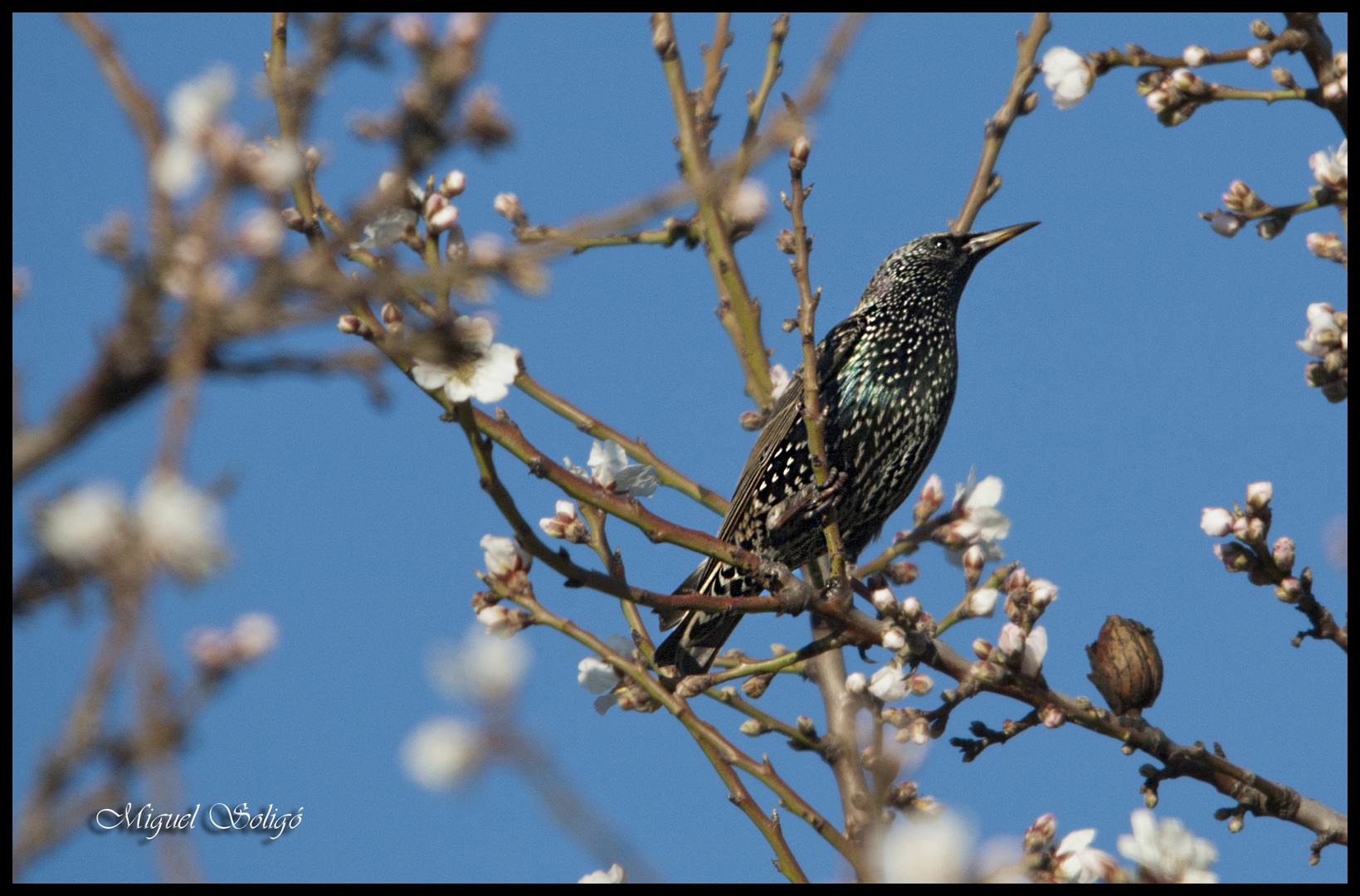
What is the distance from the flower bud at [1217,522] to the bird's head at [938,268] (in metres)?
2.50

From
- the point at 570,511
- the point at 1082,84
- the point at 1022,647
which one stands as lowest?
the point at 1022,647

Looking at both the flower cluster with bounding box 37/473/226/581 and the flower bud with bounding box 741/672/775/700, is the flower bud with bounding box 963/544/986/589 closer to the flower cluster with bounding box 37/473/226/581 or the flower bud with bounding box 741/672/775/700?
the flower bud with bounding box 741/672/775/700

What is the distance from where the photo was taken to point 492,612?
283 cm

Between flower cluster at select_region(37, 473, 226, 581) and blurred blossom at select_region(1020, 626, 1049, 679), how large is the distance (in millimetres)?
2088

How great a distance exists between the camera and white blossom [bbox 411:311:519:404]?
218 cm

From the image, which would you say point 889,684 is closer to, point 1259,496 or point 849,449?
point 1259,496

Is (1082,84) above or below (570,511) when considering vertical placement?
above

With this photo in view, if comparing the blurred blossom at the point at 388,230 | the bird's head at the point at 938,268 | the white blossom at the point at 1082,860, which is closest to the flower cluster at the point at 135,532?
the blurred blossom at the point at 388,230

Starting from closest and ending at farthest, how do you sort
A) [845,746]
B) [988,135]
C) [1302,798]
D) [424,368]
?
[424,368] < [1302,798] < [845,746] < [988,135]

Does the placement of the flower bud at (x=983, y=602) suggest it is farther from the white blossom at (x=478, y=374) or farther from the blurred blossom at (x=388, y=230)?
the blurred blossom at (x=388, y=230)

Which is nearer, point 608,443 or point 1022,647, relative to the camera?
point 1022,647

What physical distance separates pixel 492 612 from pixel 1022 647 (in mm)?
1214
